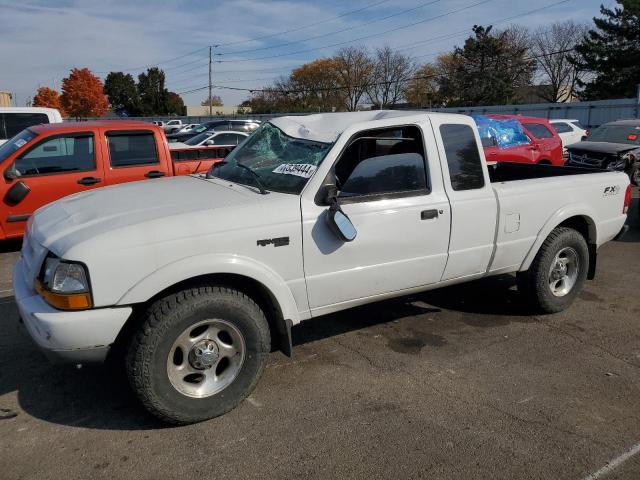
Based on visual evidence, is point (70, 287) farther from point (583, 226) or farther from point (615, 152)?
point (615, 152)

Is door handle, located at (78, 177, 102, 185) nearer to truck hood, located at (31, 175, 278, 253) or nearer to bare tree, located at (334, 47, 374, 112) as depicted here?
truck hood, located at (31, 175, 278, 253)

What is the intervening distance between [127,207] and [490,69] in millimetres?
62993

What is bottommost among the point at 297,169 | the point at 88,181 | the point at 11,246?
the point at 11,246

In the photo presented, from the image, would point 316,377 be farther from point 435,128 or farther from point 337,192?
point 435,128

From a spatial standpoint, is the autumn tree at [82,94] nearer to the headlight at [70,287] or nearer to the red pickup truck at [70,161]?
the red pickup truck at [70,161]

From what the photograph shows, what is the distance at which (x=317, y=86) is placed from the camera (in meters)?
80.2

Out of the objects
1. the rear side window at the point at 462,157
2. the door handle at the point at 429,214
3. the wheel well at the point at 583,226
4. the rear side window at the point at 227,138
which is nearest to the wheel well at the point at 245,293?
the door handle at the point at 429,214

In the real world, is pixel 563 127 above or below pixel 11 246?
above

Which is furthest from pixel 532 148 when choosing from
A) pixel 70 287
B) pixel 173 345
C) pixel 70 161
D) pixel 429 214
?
pixel 70 287

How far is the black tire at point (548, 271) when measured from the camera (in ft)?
16.0

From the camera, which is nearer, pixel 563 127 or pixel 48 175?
pixel 48 175

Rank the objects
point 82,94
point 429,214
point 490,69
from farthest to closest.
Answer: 1. point 82,94
2. point 490,69
3. point 429,214

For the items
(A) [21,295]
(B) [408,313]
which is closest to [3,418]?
(A) [21,295]

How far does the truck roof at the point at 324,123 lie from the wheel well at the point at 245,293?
1167 mm
